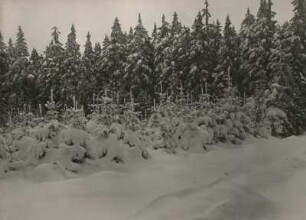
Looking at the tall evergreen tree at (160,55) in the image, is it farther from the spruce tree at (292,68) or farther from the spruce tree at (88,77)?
the spruce tree at (292,68)

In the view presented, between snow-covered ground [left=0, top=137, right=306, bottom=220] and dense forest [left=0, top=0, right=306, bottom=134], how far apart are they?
44 centimetres

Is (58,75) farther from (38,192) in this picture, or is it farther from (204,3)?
(204,3)

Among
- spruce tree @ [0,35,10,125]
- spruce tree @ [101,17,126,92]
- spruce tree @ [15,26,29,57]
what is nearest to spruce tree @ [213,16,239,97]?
spruce tree @ [101,17,126,92]

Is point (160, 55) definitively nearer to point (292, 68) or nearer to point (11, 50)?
point (292, 68)

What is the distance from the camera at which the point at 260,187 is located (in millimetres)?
3395

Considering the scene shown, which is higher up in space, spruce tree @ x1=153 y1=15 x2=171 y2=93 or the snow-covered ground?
spruce tree @ x1=153 y1=15 x2=171 y2=93

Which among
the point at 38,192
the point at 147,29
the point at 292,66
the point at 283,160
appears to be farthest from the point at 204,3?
the point at 38,192

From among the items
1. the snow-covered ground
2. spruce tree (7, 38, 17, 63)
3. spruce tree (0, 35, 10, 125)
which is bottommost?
the snow-covered ground

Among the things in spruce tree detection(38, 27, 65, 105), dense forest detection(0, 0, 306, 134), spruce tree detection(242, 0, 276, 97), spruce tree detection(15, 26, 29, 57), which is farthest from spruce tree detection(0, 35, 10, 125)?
spruce tree detection(242, 0, 276, 97)

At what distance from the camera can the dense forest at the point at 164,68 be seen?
3627 millimetres

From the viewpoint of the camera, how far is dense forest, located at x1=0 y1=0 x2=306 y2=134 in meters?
3.63

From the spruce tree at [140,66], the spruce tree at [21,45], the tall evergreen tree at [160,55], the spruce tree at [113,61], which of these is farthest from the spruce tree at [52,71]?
the tall evergreen tree at [160,55]

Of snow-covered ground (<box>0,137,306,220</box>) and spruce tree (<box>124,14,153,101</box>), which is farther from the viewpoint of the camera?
spruce tree (<box>124,14,153,101</box>)

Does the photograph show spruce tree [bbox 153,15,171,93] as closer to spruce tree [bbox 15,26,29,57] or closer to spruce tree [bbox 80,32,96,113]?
spruce tree [bbox 80,32,96,113]
